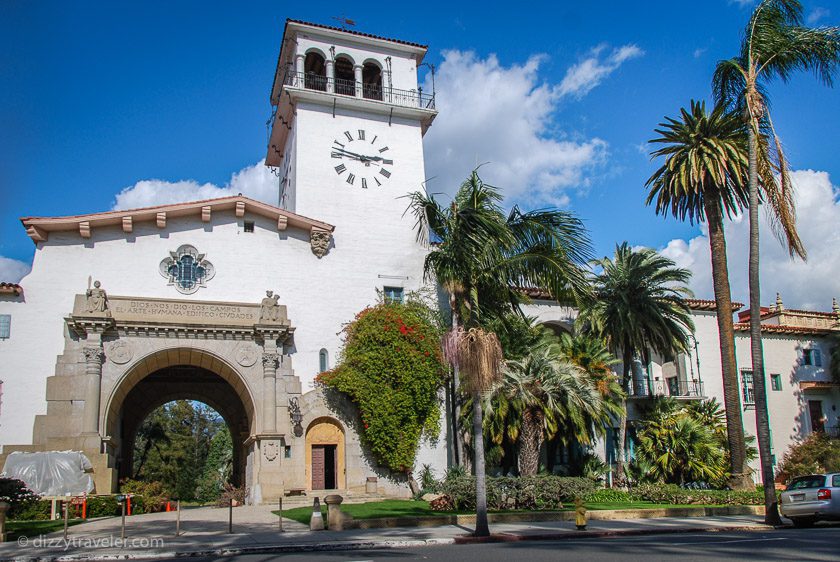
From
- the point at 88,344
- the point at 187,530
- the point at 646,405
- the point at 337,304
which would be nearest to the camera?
the point at 187,530

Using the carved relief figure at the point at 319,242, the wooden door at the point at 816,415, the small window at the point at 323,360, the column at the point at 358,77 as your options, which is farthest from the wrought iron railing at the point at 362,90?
the wooden door at the point at 816,415

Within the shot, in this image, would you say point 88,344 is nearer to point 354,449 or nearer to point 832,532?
point 354,449

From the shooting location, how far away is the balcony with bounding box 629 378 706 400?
3721 centimetres

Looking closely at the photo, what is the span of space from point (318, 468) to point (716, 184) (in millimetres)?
19955

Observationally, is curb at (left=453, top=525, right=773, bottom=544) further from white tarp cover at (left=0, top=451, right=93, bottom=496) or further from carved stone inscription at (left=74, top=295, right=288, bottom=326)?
carved stone inscription at (left=74, top=295, right=288, bottom=326)

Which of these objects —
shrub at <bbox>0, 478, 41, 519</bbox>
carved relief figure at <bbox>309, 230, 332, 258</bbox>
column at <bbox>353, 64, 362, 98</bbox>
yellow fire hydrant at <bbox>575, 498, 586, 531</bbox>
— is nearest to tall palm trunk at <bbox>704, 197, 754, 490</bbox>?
yellow fire hydrant at <bbox>575, 498, 586, 531</bbox>

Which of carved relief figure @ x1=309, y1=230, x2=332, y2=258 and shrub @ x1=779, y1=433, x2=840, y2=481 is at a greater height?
carved relief figure @ x1=309, y1=230, x2=332, y2=258

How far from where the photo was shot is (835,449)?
37.7 meters

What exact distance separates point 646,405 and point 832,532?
18806 millimetres

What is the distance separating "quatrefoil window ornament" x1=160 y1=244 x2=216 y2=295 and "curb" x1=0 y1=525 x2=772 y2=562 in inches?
626

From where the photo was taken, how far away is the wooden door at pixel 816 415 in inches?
1679

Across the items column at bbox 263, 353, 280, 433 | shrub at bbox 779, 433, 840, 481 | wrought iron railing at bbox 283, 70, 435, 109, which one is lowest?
shrub at bbox 779, 433, 840, 481

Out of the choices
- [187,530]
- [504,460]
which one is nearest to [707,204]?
[504,460]

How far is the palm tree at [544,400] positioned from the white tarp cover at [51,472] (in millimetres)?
15168
